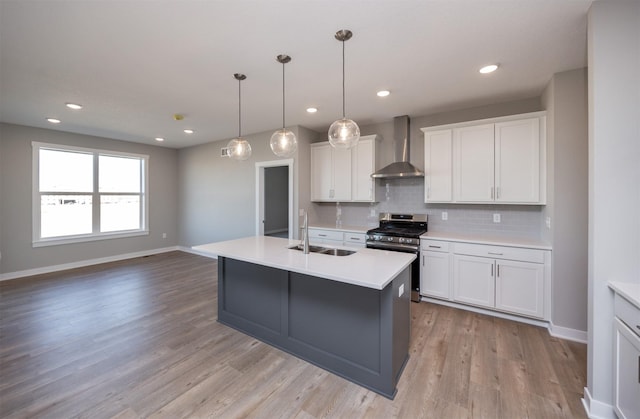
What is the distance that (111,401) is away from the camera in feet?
6.01

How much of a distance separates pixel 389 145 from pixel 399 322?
3.02m

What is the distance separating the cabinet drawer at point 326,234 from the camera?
167 inches

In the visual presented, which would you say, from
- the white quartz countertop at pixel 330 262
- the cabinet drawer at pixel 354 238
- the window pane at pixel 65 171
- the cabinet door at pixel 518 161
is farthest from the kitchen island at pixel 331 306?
the window pane at pixel 65 171

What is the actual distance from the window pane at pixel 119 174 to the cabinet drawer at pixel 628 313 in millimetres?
7532

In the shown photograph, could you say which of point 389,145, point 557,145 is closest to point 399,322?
point 557,145

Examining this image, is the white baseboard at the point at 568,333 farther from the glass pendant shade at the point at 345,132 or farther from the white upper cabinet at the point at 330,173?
the white upper cabinet at the point at 330,173

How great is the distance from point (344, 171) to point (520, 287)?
2.78 m

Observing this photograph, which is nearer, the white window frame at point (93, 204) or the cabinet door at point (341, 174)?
the cabinet door at point (341, 174)

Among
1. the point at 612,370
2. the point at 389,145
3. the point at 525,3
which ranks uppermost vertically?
the point at 525,3

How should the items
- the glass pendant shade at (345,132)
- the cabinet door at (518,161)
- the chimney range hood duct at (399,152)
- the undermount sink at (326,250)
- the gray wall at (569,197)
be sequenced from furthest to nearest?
the chimney range hood duct at (399,152), the cabinet door at (518,161), the undermount sink at (326,250), the gray wall at (569,197), the glass pendant shade at (345,132)

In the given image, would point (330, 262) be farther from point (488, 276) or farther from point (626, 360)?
point (488, 276)

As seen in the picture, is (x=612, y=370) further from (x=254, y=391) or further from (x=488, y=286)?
(x=254, y=391)

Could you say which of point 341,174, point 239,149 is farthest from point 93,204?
point 341,174

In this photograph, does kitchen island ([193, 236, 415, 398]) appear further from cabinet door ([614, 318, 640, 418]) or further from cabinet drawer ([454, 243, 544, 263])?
cabinet drawer ([454, 243, 544, 263])
